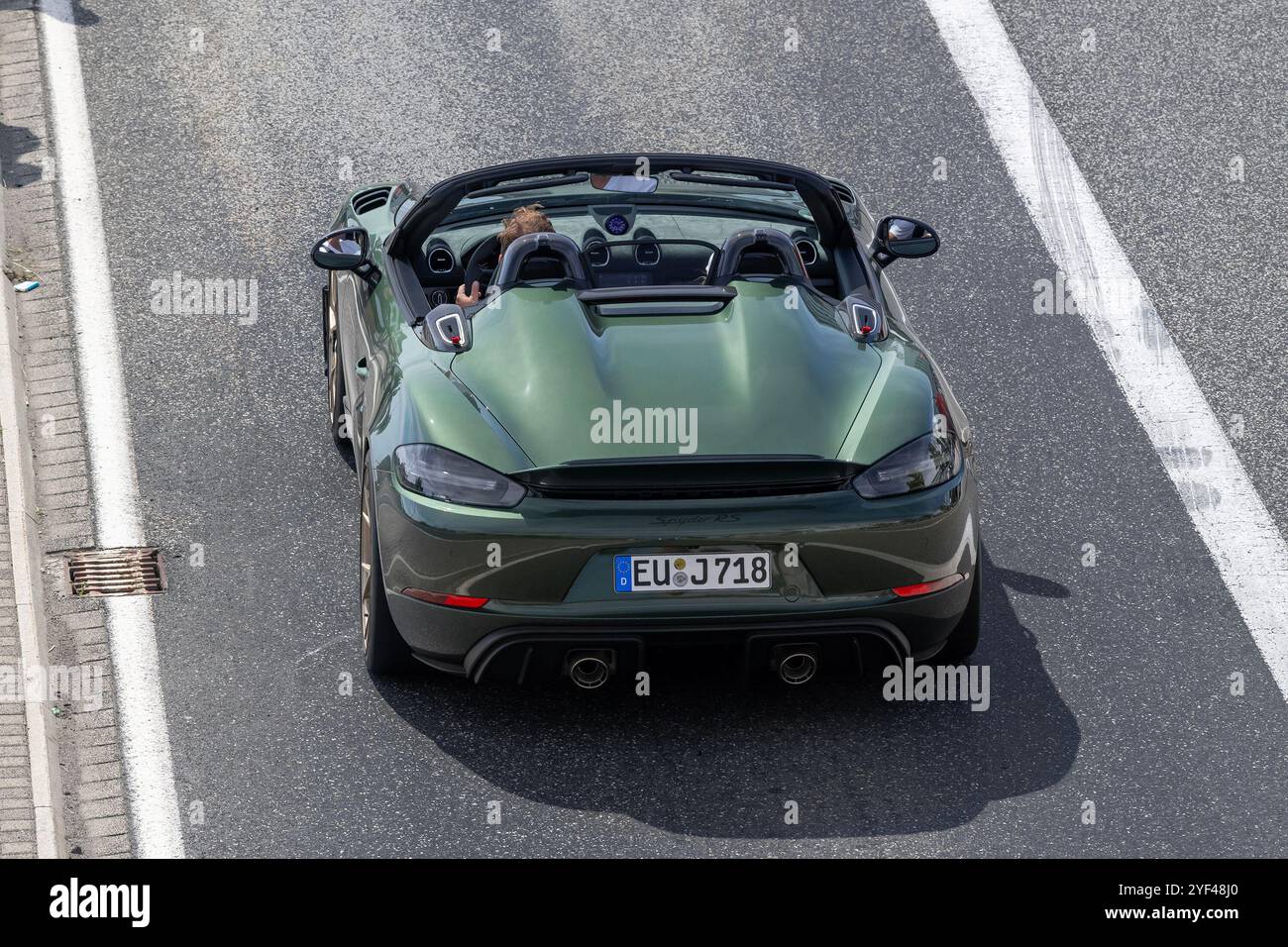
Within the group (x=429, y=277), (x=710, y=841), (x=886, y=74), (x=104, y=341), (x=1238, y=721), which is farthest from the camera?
(x=886, y=74)

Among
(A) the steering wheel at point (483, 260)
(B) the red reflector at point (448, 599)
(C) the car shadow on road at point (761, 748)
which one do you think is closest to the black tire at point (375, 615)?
(C) the car shadow on road at point (761, 748)

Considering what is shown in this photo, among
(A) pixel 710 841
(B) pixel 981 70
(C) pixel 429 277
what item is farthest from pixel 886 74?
(A) pixel 710 841

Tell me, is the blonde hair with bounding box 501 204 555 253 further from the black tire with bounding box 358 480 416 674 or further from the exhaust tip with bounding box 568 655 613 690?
the exhaust tip with bounding box 568 655 613 690

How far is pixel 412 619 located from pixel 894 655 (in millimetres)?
1552

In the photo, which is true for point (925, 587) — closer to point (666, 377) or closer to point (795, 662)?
point (795, 662)

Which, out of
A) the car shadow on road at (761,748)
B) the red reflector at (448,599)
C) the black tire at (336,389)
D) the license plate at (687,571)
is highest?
the black tire at (336,389)

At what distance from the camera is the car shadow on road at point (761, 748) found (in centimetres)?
612

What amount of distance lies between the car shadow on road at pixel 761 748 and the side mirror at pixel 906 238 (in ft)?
5.34

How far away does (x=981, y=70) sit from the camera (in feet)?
37.0

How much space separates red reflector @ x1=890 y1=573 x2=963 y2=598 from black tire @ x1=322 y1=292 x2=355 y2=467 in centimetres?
273

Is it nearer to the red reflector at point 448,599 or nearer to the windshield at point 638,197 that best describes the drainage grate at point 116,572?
the red reflector at point 448,599

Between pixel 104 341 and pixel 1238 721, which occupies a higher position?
pixel 104 341

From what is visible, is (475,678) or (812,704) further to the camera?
(812,704)

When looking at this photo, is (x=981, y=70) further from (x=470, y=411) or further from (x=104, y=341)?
(x=470, y=411)
